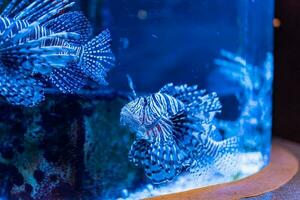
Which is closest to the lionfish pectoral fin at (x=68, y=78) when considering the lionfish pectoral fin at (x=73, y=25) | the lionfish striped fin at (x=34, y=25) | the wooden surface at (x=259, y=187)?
the lionfish pectoral fin at (x=73, y=25)

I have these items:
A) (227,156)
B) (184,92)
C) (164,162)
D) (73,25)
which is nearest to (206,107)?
(184,92)

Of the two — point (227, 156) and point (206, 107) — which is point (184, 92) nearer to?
point (206, 107)

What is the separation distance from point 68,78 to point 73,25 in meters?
0.51

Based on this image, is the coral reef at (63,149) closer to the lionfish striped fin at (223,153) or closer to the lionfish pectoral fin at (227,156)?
the lionfish striped fin at (223,153)

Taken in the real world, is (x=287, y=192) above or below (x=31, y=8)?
below

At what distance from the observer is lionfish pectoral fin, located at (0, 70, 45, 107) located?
358 cm

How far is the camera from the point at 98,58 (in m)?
3.91

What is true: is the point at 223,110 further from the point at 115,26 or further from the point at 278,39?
the point at 278,39

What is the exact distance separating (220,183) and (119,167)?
154cm

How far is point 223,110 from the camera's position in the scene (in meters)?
5.01

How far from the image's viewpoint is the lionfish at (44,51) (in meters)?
3.56

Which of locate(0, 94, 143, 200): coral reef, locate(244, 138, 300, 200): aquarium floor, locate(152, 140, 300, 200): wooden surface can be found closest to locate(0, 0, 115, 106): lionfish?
locate(0, 94, 143, 200): coral reef

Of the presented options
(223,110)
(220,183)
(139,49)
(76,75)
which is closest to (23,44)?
(76,75)

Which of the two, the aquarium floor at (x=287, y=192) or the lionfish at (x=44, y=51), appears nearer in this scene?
the lionfish at (x=44, y=51)
